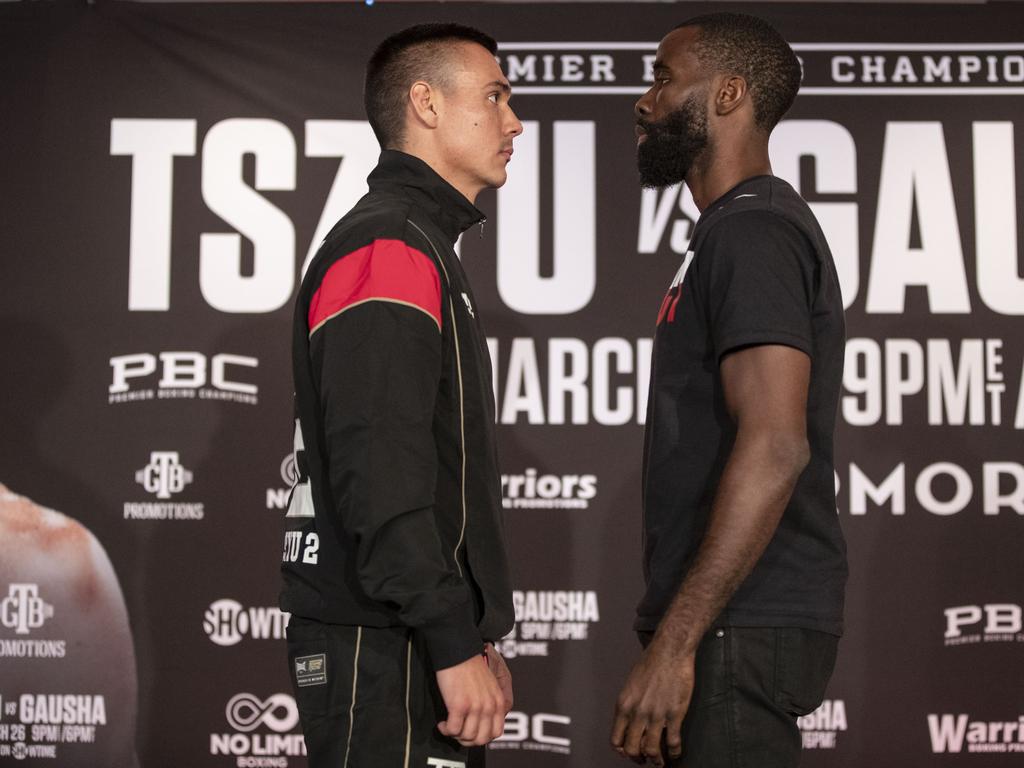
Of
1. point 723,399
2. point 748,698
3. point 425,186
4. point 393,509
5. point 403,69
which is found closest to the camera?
point 393,509

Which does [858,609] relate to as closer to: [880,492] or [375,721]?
[880,492]

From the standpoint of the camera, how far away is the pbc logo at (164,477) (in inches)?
144

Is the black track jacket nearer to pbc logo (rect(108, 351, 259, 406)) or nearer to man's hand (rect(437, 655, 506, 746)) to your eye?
man's hand (rect(437, 655, 506, 746))

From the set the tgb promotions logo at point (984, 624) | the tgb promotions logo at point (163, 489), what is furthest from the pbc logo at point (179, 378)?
the tgb promotions logo at point (984, 624)

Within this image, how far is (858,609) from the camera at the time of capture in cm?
359

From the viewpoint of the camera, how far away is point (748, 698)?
154 centimetres

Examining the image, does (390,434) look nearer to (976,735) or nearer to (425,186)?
(425,186)

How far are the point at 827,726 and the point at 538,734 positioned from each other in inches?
37.7

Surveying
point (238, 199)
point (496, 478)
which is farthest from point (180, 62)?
point (496, 478)

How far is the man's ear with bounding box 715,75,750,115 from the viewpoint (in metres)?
1.88

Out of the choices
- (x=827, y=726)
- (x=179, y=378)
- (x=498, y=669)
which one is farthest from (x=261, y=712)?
(x=498, y=669)

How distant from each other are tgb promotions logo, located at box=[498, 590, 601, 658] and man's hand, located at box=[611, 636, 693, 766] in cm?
214

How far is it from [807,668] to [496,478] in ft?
1.78

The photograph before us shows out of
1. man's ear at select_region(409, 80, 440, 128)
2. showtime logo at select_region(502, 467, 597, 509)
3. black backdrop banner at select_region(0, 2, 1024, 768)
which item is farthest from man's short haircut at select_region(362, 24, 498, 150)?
showtime logo at select_region(502, 467, 597, 509)
